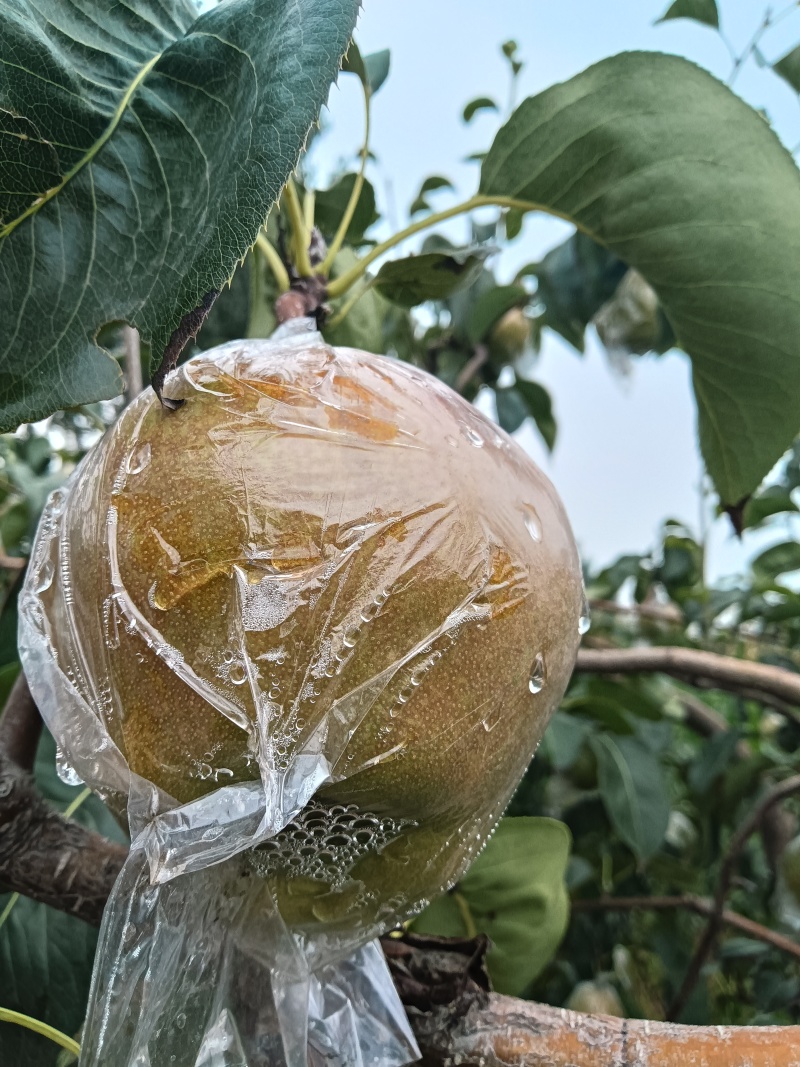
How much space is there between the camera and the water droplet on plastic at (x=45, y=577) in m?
0.47

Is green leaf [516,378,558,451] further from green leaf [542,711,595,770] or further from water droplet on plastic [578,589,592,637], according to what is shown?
water droplet on plastic [578,589,592,637]

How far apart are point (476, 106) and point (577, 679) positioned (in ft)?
3.44

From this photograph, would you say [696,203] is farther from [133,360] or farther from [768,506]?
[768,506]

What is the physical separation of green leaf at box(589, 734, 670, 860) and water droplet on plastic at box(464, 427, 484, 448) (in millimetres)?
944

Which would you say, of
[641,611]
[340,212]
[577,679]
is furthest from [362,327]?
[641,611]

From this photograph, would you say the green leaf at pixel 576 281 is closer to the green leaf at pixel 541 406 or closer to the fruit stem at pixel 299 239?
the green leaf at pixel 541 406

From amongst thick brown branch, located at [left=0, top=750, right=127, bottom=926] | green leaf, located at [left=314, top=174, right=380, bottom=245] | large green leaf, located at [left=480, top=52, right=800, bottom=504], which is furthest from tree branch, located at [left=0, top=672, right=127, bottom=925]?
green leaf, located at [left=314, top=174, right=380, bottom=245]

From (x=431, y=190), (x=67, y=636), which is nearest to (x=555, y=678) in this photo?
(x=67, y=636)

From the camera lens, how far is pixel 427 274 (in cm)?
68

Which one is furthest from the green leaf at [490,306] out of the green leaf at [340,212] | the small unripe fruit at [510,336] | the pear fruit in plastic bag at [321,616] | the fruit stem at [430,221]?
the pear fruit in plastic bag at [321,616]

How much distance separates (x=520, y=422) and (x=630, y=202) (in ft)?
2.97

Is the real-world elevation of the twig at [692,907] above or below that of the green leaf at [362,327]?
below

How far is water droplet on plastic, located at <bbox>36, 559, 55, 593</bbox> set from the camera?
47 cm

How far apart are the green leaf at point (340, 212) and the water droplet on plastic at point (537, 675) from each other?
24.3 inches
